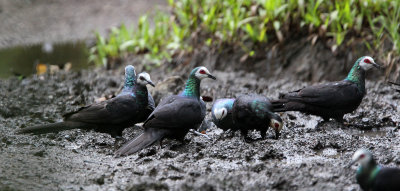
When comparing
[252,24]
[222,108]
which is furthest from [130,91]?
[252,24]

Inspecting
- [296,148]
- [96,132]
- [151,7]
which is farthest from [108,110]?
[151,7]

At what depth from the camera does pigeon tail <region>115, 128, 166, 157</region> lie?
5.16 meters

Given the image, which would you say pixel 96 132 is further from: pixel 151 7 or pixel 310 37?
pixel 151 7

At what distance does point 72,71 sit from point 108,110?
5.18 meters

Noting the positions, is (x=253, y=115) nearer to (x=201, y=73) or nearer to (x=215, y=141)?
(x=215, y=141)

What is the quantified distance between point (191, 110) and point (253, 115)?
66 cm

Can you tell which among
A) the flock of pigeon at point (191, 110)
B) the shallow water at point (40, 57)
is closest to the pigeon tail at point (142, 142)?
the flock of pigeon at point (191, 110)

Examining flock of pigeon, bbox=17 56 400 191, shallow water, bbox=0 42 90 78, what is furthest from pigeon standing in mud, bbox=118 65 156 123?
shallow water, bbox=0 42 90 78

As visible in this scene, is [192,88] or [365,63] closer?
[192,88]

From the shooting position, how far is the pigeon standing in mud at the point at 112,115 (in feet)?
19.0

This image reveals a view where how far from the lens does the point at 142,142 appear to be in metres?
5.27

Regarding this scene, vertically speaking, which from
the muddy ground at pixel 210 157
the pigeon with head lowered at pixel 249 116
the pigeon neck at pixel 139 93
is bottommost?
the muddy ground at pixel 210 157

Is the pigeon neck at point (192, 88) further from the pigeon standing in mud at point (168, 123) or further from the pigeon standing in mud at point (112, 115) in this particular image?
the pigeon standing in mud at point (112, 115)

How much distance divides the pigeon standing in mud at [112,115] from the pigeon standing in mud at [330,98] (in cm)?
153
